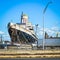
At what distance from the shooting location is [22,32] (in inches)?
5059

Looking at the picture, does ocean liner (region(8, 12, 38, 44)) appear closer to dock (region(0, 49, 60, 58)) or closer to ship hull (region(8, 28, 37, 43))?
ship hull (region(8, 28, 37, 43))

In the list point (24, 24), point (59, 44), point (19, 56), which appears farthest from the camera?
point (24, 24)

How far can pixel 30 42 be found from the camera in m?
136

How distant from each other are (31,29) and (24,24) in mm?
5627

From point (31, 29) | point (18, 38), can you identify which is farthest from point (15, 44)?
point (31, 29)

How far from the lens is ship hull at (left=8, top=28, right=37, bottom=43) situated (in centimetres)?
12712

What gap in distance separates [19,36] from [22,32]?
2.37m

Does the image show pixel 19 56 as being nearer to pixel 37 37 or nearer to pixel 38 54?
pixel 38 54

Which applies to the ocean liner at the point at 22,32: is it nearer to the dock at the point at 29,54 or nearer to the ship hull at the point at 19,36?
the ship hull at the point at 19,36

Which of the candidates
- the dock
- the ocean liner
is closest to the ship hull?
the ocean liner

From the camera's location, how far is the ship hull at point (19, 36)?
417 ft

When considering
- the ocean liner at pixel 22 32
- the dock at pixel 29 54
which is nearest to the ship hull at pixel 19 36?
the ocean liner at pixel 22 32

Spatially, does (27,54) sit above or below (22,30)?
below

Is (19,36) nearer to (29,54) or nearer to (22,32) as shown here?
(22,32)
